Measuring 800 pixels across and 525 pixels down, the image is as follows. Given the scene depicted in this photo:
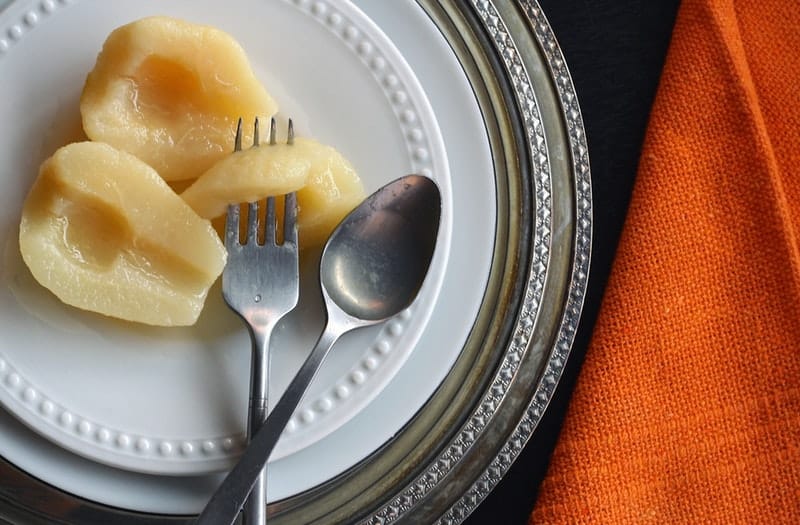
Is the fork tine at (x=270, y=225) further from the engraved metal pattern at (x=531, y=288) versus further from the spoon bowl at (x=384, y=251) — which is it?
the engraved metal pattern at (x=531, y=288)

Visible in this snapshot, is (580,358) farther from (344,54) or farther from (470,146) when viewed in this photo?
(344,54)

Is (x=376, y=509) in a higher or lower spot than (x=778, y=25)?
lower

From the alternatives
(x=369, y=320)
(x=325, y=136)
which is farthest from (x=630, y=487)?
(x=325, y=136)

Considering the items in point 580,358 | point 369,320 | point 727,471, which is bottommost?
point 727,471

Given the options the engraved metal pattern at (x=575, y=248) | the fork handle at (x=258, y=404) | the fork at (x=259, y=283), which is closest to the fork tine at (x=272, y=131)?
the fork at (x=259, y=283)

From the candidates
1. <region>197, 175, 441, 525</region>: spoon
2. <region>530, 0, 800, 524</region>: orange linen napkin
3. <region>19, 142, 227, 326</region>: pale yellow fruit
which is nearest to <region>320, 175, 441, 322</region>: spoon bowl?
<region>197, 175, 441, 525</region>: spoon

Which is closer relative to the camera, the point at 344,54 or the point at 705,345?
the point at 344,54
